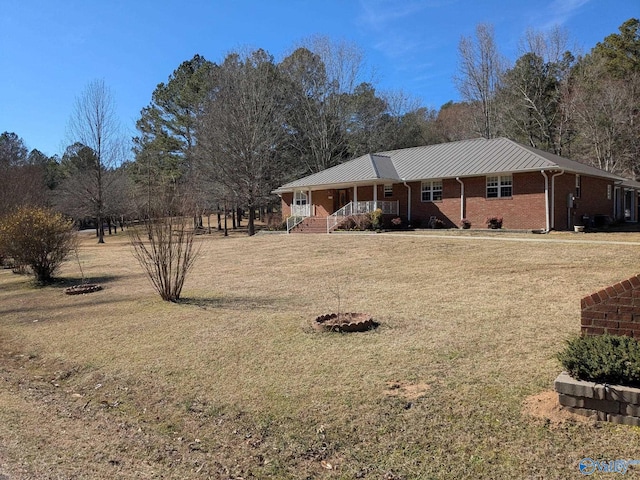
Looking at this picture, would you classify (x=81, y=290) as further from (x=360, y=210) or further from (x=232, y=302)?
(x=360, y=210)

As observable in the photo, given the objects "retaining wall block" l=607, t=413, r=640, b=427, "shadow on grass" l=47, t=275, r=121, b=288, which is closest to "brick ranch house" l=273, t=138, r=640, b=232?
"shadow on grass" l=47, t=275, r=121, b=288

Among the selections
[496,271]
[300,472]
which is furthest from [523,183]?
[300,472]

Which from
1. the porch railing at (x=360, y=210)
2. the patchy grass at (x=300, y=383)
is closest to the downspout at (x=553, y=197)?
the porch railing at (x=360, y=210)

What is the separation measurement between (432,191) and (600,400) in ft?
77.3

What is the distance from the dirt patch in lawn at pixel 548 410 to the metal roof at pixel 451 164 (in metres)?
19.8

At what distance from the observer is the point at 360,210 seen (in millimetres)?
27547

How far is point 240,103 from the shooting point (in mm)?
34156

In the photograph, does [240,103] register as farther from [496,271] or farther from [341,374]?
[341,374]

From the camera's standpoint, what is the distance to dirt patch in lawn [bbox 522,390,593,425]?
3.79 metres

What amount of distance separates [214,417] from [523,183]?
21888 millimetres

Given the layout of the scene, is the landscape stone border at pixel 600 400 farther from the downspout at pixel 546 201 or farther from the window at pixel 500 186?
the window at pixel 500 186

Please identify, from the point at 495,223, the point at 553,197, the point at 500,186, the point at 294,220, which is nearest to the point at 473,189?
the point at 500,186

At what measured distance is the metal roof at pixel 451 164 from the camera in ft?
75.6

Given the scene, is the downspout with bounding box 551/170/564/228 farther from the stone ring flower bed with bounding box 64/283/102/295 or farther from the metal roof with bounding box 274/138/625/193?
the stone ring flower bed with bounding box 64/283/102/295
